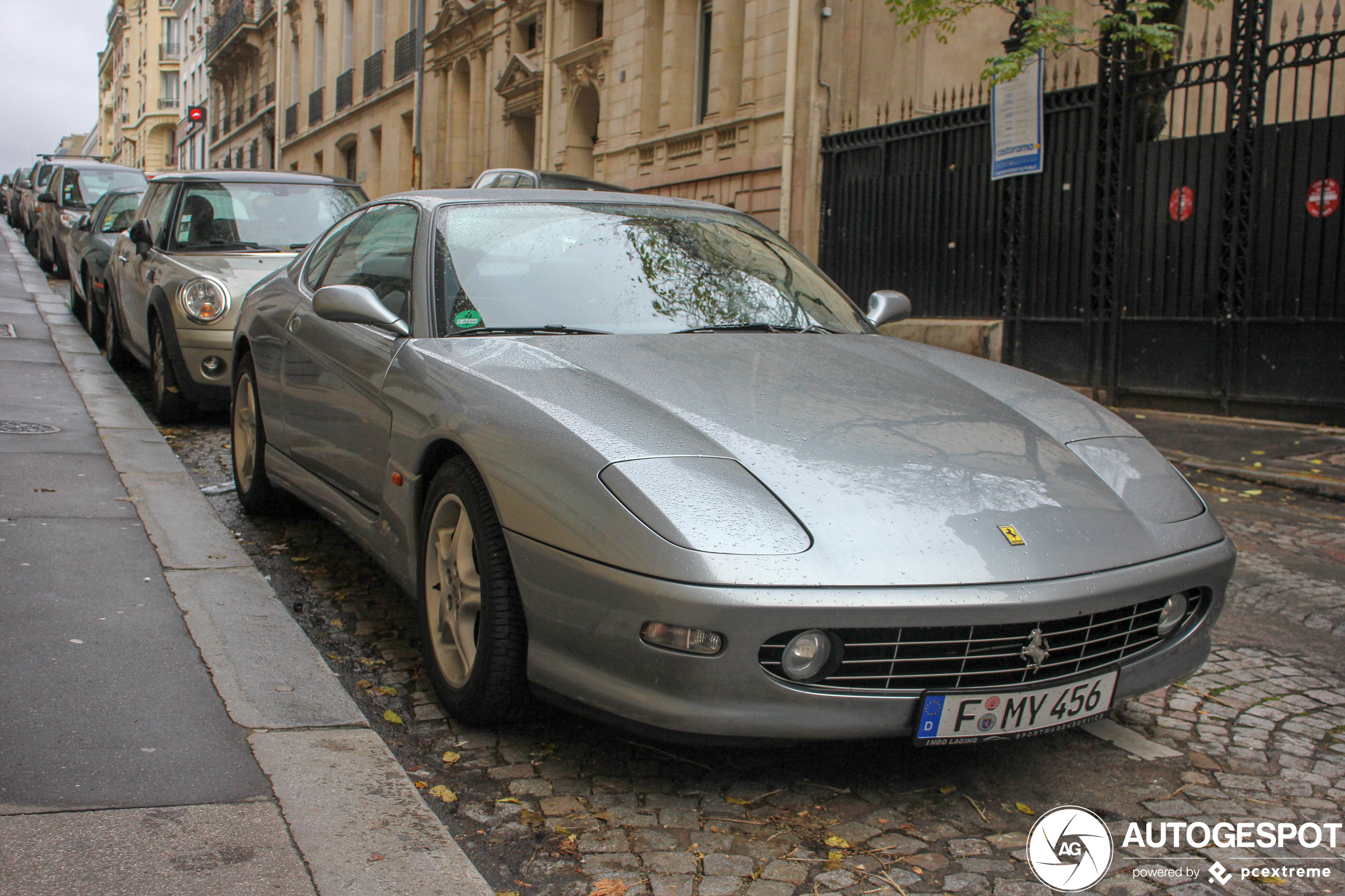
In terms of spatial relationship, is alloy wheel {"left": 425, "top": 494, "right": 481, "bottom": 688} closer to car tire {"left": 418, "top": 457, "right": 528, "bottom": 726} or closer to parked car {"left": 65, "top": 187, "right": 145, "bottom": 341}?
car tire {"left": 418, "top": 457, "right": 528, "bottom": 726}

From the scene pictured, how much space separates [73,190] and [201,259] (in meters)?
11.7

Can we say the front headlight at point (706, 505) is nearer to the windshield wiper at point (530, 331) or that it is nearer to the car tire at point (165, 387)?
the windshield wiper at point (530, 331)

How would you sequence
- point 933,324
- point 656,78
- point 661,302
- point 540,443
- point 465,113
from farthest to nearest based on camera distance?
point 465,113
point 656,78
point 933,324
point 661,302
point 540,443

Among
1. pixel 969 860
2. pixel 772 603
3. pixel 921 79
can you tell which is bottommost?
pixel 969 860

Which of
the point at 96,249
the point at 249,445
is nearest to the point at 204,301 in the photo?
the point at 249,445

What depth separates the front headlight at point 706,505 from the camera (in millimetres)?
2561

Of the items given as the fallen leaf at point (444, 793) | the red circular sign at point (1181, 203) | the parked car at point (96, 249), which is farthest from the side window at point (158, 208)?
the red circular sign at point (1181, 203)

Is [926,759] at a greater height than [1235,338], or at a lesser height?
lesser

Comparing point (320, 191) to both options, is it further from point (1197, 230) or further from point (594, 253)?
point (1197, 230)

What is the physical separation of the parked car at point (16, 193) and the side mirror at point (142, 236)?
21.0 meters

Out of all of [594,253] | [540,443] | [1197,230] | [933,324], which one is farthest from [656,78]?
[540,443]

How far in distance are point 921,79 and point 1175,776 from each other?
51.6 feet

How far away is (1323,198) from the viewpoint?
30.1 ft

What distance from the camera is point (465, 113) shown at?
28938 millimetres
